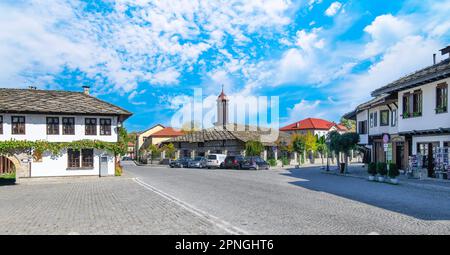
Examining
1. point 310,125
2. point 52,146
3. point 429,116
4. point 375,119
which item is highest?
A: point 310,125

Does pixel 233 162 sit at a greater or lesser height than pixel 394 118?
lesser

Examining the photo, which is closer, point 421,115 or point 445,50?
point 421,115

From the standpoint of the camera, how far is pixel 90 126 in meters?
30.1

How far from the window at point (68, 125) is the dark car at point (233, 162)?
64.6 feet

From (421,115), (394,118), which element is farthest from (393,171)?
(394,118)

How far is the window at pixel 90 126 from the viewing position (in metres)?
30.0

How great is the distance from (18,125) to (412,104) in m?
28.2

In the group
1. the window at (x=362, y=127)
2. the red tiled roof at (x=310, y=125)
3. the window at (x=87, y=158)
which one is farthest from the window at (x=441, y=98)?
the red tiled roof at (x=310, y=125)

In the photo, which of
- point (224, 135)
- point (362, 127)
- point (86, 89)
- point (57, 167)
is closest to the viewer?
point (57, 167)

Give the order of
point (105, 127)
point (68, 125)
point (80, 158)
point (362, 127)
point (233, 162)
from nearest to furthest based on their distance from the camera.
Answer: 1. point (68, 125)
2. point (80, 158)
3. point (105, 127)
4. point (362, 127)
5. point (233, 162)

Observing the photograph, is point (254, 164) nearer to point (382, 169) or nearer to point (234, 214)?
point (382, 169)

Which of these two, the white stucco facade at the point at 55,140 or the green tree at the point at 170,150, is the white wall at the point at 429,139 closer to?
the white stucco facade at the point at 55,140

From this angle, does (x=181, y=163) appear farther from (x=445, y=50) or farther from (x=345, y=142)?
(x=445, y=50)

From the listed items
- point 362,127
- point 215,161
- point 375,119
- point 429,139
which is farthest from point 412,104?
point 215,161
